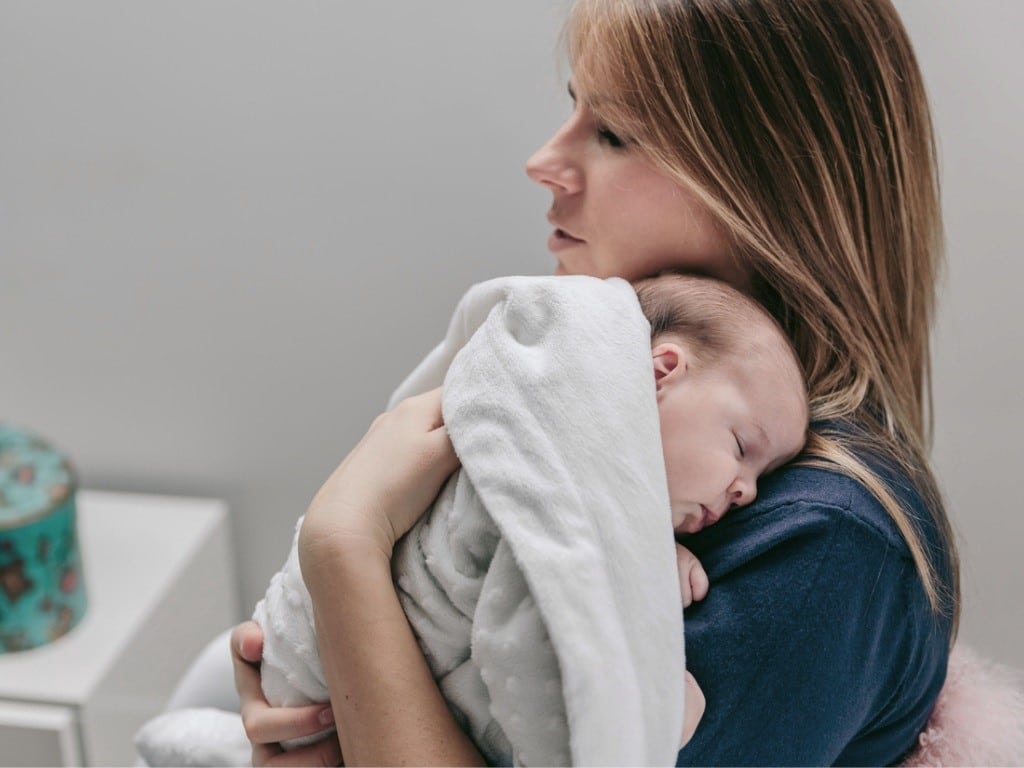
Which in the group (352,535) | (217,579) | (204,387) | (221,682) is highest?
(352,535)

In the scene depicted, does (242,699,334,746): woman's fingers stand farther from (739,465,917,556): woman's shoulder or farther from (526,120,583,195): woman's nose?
(526,120,583,195): woman's nose

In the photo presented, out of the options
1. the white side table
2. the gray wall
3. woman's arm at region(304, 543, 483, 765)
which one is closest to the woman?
woman's arm at region(304, 543, 483, 765)

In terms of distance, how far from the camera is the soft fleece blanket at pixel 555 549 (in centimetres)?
72

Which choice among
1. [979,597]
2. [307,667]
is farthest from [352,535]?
[979,597]

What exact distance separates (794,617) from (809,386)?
241mm

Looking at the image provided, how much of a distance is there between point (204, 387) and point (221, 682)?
549 millimetres

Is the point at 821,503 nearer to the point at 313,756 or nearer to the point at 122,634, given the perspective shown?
the point at 313,756

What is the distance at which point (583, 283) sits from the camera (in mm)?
853

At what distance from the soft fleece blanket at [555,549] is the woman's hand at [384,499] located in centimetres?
1

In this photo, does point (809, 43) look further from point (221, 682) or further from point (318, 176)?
point (221, 682)

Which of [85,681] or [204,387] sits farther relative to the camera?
[204,387]

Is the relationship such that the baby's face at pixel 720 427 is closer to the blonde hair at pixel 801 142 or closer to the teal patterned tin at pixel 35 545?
the blonde hair at pixel 801 142

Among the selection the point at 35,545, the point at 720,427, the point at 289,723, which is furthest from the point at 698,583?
the point at 35,545

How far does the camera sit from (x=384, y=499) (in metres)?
0.81
